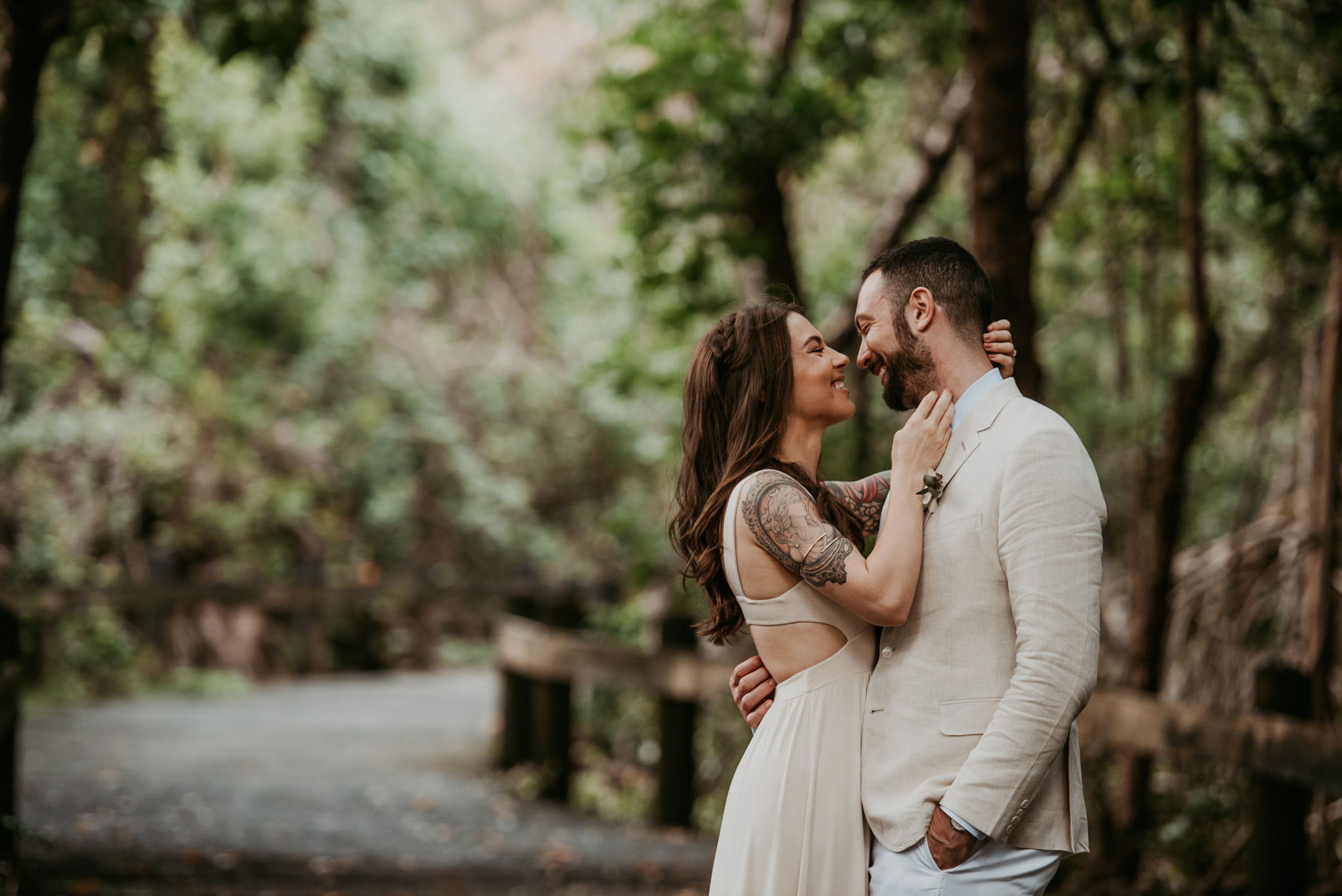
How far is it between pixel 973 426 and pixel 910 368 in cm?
18

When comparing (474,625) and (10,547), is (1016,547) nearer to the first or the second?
(10,547)

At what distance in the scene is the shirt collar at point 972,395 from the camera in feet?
8.03

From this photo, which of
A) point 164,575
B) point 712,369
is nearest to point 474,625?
point 164,575

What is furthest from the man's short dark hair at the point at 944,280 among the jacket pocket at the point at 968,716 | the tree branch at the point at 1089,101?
Answer: the tree branch at the point at 1089,101

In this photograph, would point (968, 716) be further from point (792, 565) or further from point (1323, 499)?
point (1323, 499)

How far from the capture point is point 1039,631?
2.18m

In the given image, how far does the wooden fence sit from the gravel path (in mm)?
370

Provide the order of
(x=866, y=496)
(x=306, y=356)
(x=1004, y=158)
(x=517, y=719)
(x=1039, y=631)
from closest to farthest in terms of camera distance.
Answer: (x=1039, y=631) → (x=866, y=496) → (x=1004, y=158) → (x=517, y=719) → (x=306, y=356)

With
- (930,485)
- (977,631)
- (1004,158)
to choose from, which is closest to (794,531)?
(930,485)

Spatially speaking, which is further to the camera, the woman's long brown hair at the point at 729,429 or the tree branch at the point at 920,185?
the tree branch at the point at 920,185

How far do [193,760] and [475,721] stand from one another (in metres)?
2.73

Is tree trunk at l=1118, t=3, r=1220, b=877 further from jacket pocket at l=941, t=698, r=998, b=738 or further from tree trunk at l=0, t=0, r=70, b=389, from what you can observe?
tree trunk at l=0, t=0, r=70, b=389

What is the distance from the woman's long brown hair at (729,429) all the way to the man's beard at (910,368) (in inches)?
9.0

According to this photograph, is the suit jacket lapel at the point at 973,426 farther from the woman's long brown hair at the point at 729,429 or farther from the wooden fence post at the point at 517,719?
the wooden fence post at the point at 517,719
